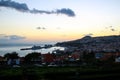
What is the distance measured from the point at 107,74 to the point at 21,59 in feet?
91.3

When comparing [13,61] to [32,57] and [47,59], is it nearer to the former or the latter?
[32,57]

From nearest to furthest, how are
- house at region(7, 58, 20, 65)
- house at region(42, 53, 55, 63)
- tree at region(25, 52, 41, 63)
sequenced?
house at region(7, 58, 20, 65) < tree at region(25, 52, 41, 63) < house at region(42, 53, 55, 63)

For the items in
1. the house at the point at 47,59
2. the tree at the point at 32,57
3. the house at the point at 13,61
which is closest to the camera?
the house at the point at 13,61

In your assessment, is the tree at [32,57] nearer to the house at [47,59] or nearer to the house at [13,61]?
the house at [47,59]

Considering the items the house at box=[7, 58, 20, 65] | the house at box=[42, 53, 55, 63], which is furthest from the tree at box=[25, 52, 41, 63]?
the house at box=[7, 58, 20, 65]

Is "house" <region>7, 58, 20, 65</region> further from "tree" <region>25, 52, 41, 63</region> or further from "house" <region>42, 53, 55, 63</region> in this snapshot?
"house" <region>42, 53, 55, 63</region>

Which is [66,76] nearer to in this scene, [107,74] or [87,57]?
[107,74]

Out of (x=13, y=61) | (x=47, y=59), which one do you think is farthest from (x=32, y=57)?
(x=47, y=59)

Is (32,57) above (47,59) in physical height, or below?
above

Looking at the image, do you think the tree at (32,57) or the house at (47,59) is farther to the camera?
the house at (47,59)

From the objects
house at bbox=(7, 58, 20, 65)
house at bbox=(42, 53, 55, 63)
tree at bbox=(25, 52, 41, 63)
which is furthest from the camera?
house at bbox=(42, 53, 55, 63)

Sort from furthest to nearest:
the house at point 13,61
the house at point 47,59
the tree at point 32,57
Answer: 1. the house at point 47,59
2. the tree at point 32,57
3. the house at point 13,61

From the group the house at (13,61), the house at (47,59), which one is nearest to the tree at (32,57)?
the house at (47,59)

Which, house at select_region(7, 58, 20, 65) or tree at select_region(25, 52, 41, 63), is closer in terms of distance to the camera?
house at select_region(7, 58, 20, 65)
